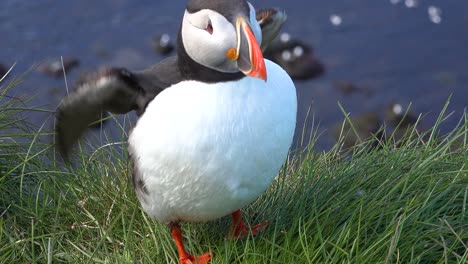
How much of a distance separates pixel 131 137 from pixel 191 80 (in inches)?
8.9

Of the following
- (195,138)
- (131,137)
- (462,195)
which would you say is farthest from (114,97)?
(462,195)

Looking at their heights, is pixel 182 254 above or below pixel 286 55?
above

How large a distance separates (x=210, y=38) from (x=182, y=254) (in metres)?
0.67

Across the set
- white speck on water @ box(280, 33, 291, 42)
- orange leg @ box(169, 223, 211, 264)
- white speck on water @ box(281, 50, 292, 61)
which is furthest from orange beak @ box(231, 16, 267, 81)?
white speck on water @ box(280, 33, 291, 42)

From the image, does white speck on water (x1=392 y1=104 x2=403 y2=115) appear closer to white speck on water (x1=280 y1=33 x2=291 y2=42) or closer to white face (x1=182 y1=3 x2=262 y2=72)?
white speck on water (x1=280 y1=33 x2=291 y2=42)

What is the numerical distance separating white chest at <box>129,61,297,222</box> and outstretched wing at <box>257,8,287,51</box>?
13cm

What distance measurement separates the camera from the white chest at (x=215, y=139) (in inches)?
63.7

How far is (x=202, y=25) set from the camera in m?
1.56

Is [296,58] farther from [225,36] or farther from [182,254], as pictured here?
[225,36]

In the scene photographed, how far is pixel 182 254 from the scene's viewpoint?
1971mm

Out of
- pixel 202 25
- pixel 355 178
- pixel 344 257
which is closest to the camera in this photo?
pixel 202 25

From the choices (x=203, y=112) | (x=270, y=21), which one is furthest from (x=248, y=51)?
(x=270, y=21)

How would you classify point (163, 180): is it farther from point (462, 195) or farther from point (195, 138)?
point (462, 195)

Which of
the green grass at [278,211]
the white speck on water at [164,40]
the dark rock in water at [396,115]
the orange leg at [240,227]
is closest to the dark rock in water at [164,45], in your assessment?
the white speck on water at [164,40]
